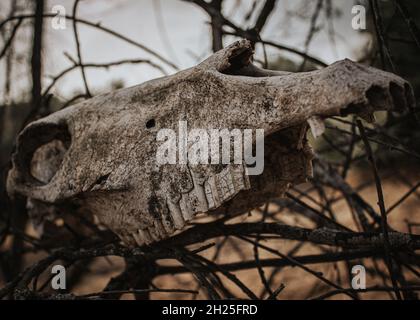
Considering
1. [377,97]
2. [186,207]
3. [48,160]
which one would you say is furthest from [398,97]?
[48,160]

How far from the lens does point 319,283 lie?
2.35m

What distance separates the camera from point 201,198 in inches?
35.2

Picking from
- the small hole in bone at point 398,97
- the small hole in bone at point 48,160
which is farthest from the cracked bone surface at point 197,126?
the small hole in bone at point 48,160

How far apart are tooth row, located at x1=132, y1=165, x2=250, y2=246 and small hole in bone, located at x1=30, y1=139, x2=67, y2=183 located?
547 millimetres

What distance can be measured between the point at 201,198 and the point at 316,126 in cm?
31

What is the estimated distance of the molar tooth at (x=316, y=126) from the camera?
692 millimetres

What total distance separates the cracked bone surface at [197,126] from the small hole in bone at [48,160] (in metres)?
0.16

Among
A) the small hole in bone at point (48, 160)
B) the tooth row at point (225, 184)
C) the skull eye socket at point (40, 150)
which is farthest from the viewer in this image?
the small hole in bone at point (48, 160)

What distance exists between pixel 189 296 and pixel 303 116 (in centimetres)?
192

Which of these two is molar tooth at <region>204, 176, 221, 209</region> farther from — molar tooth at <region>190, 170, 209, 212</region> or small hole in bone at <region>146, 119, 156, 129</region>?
small hole in bone at <region>146, 119, 156, 129</region>

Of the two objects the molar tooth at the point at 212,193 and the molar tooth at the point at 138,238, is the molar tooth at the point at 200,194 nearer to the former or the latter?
the molar tooth at the point at 212,193
